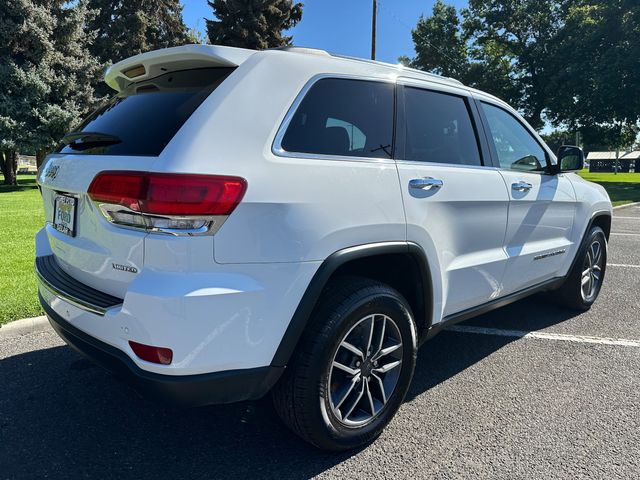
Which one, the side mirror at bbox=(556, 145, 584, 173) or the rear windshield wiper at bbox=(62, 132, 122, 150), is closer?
the rear windshield wiper at bbox=(62, 132, 122, 150)

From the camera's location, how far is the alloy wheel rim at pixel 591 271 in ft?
15.3

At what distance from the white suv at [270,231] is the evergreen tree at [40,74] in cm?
2115

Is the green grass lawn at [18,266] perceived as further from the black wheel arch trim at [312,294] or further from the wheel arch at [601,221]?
the wheel arch at [601,221]

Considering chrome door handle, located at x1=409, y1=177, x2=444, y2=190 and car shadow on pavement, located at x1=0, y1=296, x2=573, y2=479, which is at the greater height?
chrome door handle, located at x1=409, y1=177, x2=444, y2=190

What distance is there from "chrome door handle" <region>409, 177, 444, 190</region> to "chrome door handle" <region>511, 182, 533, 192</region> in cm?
91

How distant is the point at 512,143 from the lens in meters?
3.73

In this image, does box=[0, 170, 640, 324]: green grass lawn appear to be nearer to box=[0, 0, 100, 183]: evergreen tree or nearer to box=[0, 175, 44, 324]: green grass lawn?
box=[0, 175, 44, 324]: green grass lawn

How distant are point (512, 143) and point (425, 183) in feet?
4.76

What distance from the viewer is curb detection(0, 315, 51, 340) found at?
384 cm

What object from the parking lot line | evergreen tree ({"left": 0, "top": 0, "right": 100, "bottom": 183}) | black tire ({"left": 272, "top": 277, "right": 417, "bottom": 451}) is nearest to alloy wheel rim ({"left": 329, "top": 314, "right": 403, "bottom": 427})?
black tire ({"left": 272, "top": 277, "right": 417, "bottom": 451})

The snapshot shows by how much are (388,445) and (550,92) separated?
1275 inches

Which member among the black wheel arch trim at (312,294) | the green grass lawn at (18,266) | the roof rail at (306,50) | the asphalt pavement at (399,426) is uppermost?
the roof rail at (306,50)

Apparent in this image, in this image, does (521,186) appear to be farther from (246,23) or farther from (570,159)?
(246,23)

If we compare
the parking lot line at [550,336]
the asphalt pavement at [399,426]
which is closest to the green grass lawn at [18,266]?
the asphalt pavement at [399,426]
